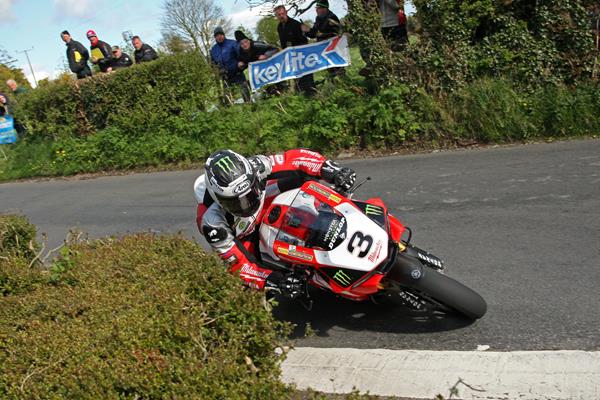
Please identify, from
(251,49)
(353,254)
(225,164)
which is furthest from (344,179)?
(251,49)

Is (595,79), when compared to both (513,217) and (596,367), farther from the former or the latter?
(596,367)

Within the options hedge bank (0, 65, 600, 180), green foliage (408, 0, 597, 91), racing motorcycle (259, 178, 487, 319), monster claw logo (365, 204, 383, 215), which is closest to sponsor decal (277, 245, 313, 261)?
racing motorcycle (259, 178, 487, 319)

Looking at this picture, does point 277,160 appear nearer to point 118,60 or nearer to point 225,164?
point 225,164

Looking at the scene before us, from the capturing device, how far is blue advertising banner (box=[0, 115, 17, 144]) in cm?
1689

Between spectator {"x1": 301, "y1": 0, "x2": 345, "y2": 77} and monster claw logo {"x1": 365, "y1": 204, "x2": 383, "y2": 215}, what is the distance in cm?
761

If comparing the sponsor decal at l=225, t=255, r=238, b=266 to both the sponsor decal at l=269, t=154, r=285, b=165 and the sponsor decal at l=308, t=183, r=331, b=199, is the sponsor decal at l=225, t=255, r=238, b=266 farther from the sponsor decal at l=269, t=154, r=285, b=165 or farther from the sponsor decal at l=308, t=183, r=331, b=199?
the sponsor decal at l=269, t=154, r=285, b=165

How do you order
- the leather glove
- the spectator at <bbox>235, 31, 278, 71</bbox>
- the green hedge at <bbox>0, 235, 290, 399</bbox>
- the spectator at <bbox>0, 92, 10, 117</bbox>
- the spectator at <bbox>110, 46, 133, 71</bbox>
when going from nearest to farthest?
1. the green hedge at <bbox>0, 235, 290, 399</bbox>
2. the leather glove
3. the spectator at <bbox>235, 31, 278, 71</bbox>
4. the spectator at <bbox>110, 46, 133, 71</bbox>
5. the spectator at <bbox>0, 92, 10, 117</bbox>

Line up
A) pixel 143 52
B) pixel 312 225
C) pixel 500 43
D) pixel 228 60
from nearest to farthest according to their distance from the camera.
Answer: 1. pixel 312 225
2. pixel 500 43
3. pixel 228 60
4. pixel 143 52

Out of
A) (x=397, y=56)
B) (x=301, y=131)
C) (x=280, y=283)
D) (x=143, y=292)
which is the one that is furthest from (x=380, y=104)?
(x=143, y=292)

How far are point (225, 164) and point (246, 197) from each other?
0.32 m

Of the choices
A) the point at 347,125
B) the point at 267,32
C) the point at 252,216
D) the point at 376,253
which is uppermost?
the point at 267,32

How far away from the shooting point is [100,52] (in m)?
15.9

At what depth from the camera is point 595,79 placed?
9.91 metres

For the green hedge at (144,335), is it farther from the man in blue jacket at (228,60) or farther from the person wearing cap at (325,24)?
the man in blue jacket at (228,60)
